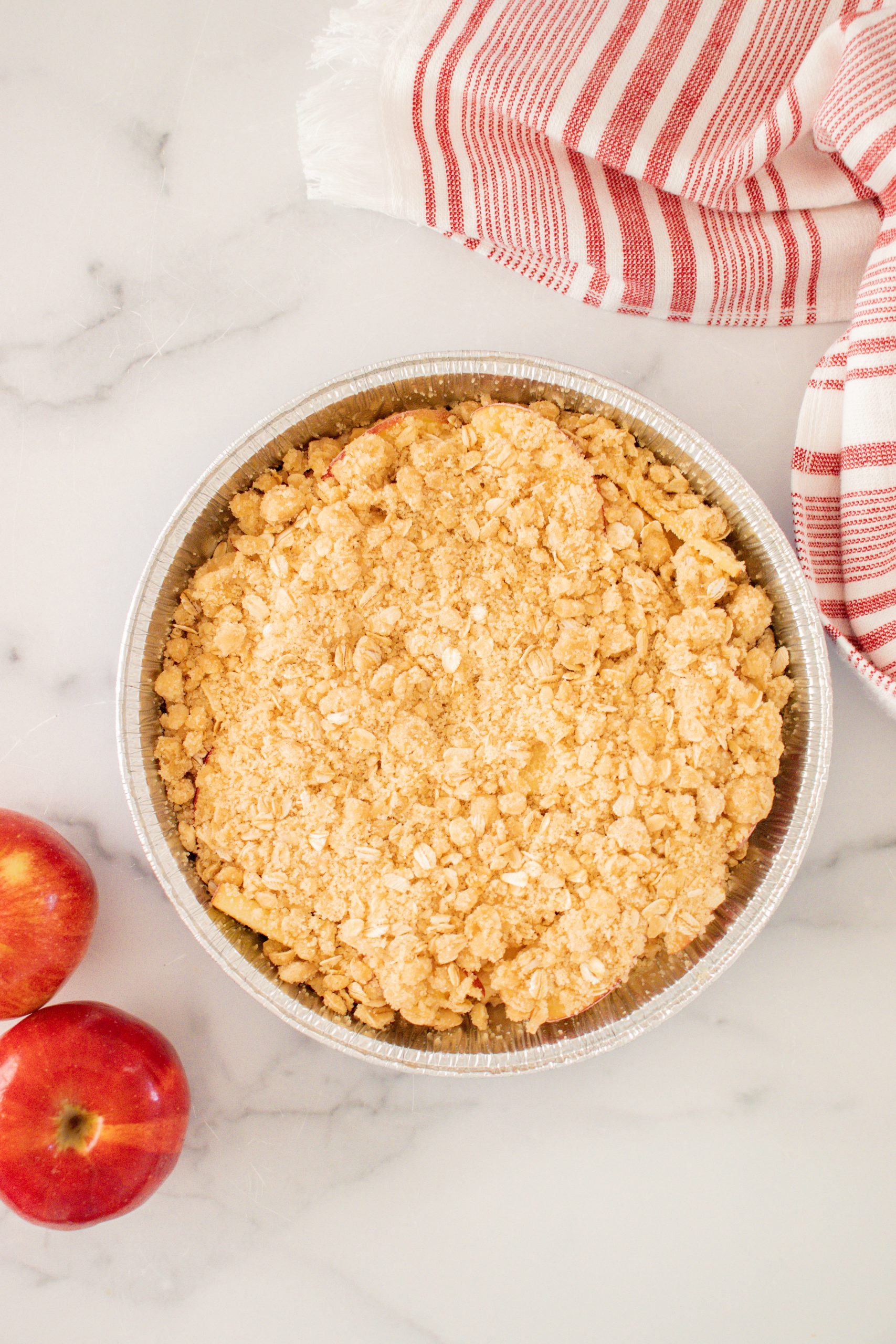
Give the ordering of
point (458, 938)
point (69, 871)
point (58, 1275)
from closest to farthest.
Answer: point (458, 938) < point (69, 871) < point (58, 1275)

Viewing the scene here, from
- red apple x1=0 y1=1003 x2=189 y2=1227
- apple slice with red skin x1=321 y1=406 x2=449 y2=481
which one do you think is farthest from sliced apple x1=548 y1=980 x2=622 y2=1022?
apple slice with red skin x1=321 y1=406 x2=449 y2=481

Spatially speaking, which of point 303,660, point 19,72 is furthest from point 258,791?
point 19,72

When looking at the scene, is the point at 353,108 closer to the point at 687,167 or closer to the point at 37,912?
the point at 687,167

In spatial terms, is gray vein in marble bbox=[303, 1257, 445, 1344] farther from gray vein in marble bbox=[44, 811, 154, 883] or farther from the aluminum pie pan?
gray vein in marble bbox=[44, 811, 154, 883]

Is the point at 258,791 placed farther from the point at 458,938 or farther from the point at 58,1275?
the point at 58,1275

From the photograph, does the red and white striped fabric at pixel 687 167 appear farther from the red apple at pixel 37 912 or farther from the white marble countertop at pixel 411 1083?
the red apple at pixel 37 912

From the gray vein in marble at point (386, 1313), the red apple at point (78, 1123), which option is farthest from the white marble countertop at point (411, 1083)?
the red apple at point (78, 1123)
